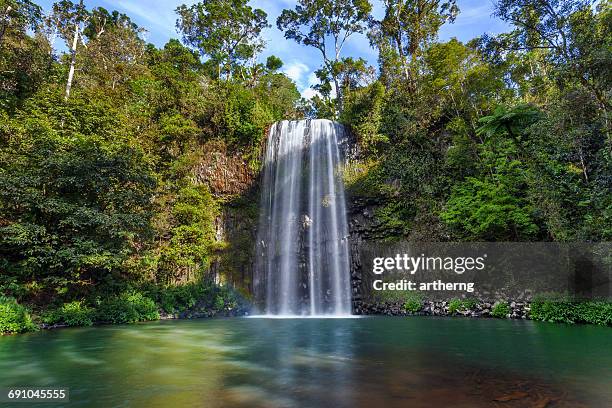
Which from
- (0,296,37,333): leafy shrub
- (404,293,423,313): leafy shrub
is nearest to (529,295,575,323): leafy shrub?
(404,293,423,313): leafy shrub

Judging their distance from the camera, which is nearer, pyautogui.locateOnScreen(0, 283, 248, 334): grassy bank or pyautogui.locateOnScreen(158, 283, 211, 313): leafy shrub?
pyautogui.locateOnScreen(0, 283, 248, 334): grassy bank

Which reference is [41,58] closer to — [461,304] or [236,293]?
[236,293]

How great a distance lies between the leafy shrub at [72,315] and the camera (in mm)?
10766

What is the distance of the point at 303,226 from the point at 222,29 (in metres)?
19.0

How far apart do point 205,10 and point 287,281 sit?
23.5 meters

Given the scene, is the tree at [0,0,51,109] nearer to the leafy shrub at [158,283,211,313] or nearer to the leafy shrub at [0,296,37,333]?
the leafy shrub at [0,296,37,333]

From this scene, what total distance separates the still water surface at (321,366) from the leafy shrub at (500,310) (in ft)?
7.32

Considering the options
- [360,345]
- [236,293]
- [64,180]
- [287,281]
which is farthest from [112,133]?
[360,345]

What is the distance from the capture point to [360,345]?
820 cm

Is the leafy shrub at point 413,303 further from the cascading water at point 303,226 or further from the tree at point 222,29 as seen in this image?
the tree at point 222,29

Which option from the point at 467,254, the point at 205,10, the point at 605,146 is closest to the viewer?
the point at 605,146

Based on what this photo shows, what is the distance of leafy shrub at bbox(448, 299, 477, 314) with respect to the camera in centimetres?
1374

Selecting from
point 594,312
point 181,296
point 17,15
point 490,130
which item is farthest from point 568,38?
point 17,15

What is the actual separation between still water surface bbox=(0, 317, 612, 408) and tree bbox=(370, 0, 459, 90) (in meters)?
16.2
